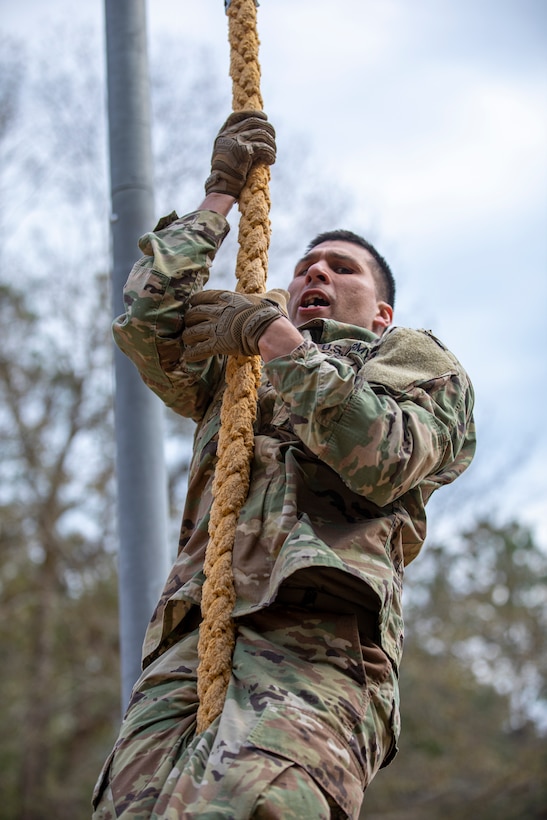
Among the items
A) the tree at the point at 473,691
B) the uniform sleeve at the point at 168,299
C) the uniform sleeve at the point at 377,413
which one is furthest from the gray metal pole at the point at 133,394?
the tree at the point at 473,691

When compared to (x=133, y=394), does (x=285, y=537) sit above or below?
below

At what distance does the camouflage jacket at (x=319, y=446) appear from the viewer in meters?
1.69

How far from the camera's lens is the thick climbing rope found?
1658 mm

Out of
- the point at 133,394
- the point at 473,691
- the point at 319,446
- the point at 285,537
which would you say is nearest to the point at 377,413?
the point at 319,446

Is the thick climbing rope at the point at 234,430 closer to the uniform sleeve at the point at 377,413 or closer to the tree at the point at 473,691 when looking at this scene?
the uniform sleeve at the point at 377,413

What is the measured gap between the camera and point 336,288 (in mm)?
2328

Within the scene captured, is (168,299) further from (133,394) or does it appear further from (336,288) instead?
(133,394)

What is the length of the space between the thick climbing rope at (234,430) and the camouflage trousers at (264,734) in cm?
4

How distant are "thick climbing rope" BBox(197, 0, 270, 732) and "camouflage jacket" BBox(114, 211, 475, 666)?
36mm

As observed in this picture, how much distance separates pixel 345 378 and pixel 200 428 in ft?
1.95

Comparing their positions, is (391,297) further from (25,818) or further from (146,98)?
(25,818)

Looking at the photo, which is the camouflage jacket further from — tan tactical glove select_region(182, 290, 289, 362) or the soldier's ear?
the soldier's ear

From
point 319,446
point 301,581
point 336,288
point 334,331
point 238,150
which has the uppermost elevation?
point 238,150

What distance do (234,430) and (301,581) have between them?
1.30ft
